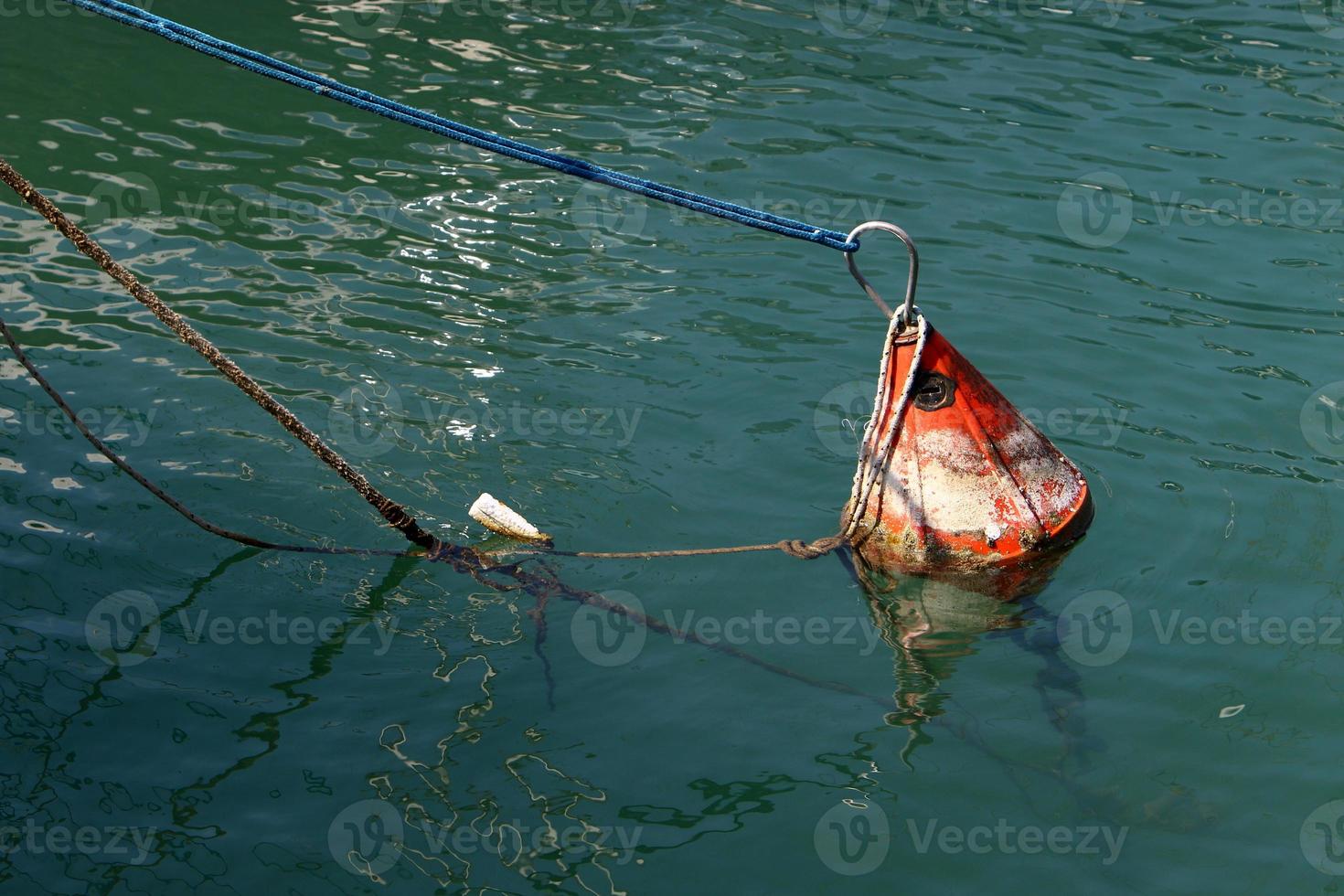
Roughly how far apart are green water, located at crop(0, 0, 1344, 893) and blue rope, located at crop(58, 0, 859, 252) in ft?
5.77

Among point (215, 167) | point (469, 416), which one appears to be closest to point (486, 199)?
point (215, 167)

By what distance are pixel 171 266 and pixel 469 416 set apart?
2.83 metres

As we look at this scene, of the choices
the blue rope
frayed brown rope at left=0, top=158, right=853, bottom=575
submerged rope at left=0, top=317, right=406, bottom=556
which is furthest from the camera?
submerged rope at left=0, top=317, right=406, bottom=556

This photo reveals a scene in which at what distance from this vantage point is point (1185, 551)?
658cm

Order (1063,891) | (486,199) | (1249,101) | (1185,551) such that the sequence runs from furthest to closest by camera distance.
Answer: (1249,101)
(486,199)
(1185,551)
(1063,891)

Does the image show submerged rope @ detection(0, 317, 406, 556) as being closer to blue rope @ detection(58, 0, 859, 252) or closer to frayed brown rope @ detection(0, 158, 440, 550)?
frayed brown rope @ detection(0, 158, 440, 550)

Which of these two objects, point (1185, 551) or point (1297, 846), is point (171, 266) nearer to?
point (1185, 551)

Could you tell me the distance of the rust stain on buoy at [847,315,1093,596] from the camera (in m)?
5.88

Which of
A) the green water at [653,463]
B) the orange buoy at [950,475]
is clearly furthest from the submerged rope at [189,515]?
the orange buoy at [950,475]

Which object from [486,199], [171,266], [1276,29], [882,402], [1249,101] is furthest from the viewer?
[1276,29]

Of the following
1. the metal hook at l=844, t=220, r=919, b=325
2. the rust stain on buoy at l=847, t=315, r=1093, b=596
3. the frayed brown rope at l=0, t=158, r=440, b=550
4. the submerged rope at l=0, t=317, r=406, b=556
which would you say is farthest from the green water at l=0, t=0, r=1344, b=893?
the metal hook at l=844, t=220, r=919, b=325

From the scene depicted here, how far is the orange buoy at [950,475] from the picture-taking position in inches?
231

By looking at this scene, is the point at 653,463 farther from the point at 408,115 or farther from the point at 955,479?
the point at 408,115

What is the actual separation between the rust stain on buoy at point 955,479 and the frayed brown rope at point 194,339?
217 centimetres
